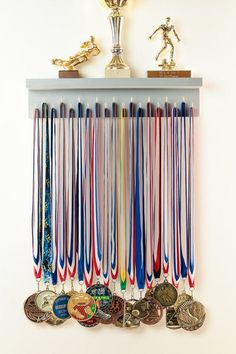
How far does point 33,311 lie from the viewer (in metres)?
1.94

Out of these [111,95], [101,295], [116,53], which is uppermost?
[116,53]

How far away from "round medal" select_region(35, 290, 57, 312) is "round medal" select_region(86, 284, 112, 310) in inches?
5.5

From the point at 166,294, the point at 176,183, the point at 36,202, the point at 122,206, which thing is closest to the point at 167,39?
the point at 176,183

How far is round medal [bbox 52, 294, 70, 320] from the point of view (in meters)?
1.92

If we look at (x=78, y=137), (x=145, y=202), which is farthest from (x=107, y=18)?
(x=145, y=202)

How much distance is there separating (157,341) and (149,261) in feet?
1.01

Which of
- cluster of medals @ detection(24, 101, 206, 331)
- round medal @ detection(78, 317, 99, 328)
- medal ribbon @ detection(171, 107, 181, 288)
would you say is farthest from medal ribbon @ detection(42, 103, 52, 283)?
medal ribbon @ detection(171, 107, 181, 288)

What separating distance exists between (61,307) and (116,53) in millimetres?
931

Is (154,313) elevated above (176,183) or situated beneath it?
situated beneath

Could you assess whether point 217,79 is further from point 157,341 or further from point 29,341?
point 29,341

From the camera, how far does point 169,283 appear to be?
1.94m

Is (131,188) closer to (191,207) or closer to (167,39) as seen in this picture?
(191,207)

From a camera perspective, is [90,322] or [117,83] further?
[90,322]

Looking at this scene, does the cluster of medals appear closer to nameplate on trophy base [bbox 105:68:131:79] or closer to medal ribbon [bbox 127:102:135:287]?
medal ribbon [bbox 127:102:135:287]
